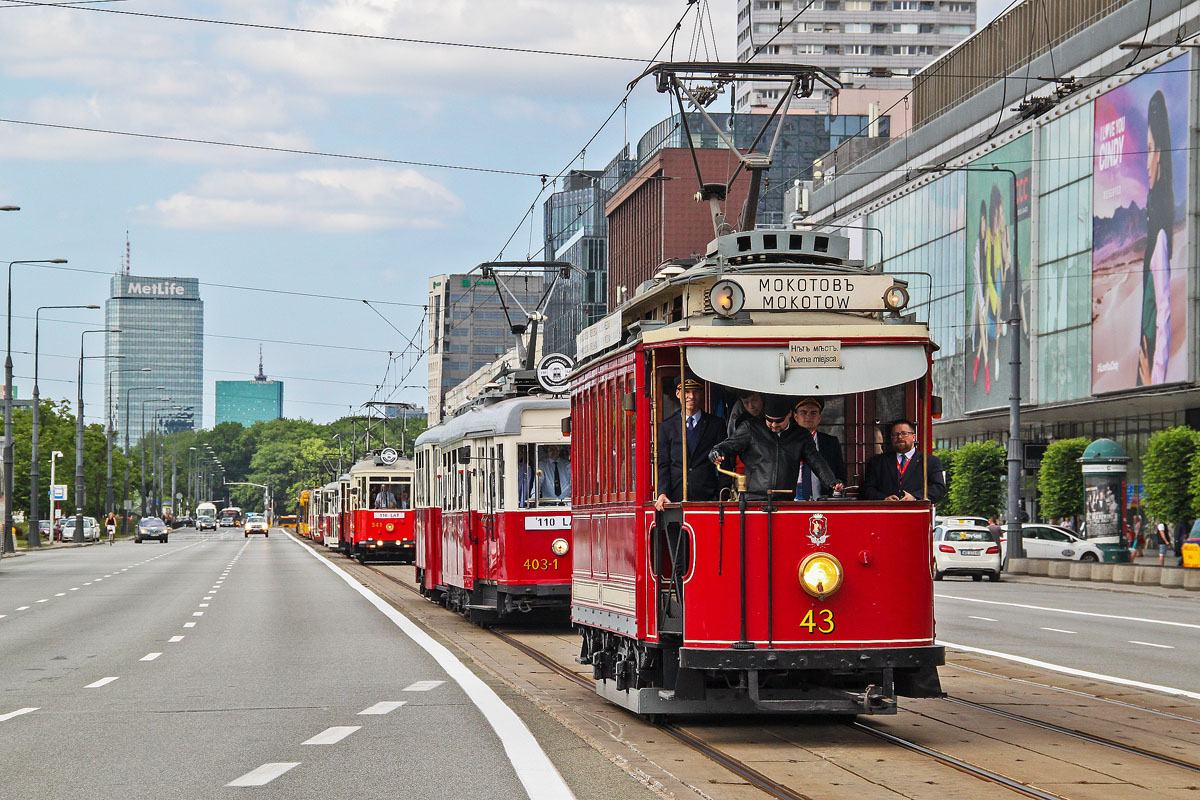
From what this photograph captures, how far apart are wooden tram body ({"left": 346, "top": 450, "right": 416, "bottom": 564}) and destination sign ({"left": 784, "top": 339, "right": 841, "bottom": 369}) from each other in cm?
4100

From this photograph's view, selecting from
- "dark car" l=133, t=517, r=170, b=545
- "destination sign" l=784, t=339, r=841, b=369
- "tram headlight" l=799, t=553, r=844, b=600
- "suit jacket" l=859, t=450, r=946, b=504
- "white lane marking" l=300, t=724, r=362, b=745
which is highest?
"destination sign" l=784, t=339, r=841, b=369

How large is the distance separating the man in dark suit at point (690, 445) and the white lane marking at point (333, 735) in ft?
8.29

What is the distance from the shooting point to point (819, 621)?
10.6 meters

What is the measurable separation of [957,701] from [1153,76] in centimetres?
4199

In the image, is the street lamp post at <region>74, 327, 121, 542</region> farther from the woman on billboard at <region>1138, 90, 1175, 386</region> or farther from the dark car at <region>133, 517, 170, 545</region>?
the woman on billboard at <region>1138, 90, 1175, 386</region>

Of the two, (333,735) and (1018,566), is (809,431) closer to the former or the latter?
(333,735)

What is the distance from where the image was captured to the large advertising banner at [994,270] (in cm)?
6209

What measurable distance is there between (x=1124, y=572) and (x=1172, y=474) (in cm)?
809

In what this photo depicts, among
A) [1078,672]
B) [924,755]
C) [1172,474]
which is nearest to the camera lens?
[924,755]

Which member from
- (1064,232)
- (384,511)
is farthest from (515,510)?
(1064,232)

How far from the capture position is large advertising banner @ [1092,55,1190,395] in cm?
4991

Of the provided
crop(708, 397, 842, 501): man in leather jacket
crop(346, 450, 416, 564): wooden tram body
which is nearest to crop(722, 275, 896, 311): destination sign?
crop(708, 397, 842, 501): man in leather jacket

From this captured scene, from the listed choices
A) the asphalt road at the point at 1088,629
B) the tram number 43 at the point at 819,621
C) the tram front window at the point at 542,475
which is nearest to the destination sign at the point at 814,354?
the tram number 43 at the point at 819,621

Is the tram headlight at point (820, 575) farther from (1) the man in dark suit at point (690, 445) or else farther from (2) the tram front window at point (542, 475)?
(2) the tram front window at point (542, 475)
